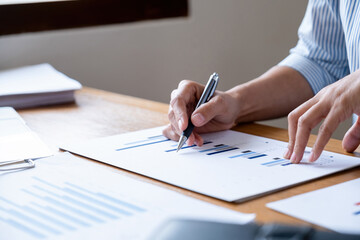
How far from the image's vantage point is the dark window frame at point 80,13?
167 cm

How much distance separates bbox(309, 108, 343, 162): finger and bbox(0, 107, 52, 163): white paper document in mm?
433

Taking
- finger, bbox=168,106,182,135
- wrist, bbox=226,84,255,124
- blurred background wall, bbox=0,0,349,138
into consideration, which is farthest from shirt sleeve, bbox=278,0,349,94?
blurred background wall, bbox=0,0,349,138

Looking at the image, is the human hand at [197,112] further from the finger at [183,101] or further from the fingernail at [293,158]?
the fingernail at [293,158]

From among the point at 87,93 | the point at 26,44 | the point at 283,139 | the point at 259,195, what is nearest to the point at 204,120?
the point at 283,139

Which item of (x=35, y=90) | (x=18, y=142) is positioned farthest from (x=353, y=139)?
(x=35, y=90)

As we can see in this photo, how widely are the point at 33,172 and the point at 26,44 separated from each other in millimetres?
923

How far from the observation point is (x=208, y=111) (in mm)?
1029

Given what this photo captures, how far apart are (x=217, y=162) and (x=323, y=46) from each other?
65 centimetres

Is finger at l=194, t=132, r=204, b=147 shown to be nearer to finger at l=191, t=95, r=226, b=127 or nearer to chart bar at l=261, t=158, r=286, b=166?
finger at l=191, t=95, r=226, b=127

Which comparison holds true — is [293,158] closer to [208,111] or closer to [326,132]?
[326,132]

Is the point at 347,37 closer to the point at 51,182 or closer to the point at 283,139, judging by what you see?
the point at 283,139

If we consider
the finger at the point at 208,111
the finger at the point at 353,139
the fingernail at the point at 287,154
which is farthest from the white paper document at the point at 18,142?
the finger at the point at 353,139

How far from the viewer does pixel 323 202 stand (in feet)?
2.22

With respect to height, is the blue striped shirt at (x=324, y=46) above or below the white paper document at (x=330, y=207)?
above
